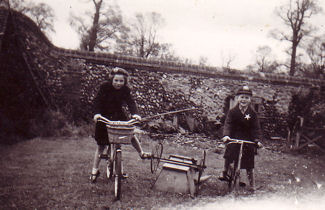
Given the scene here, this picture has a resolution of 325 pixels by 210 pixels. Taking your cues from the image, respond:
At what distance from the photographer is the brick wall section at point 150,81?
373 inches

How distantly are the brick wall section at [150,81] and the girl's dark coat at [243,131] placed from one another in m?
5.47

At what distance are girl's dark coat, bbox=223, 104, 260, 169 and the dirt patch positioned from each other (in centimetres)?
51

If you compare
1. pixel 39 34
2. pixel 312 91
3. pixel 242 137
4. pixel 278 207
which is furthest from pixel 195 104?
pixel 278 207

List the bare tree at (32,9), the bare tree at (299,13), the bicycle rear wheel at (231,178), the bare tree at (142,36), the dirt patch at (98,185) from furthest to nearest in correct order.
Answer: the bare tree at (142,36)
the bare tree at (299,13)
the bare tree at (32,9)
the bicycle rear wheel at (231,178)
the dirt patch at (98,185)

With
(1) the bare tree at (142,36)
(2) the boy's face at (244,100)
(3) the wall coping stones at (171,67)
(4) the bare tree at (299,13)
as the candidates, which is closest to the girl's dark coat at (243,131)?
(2) the boy's face at (244,100)

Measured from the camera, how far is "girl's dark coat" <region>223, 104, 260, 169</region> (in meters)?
4.59

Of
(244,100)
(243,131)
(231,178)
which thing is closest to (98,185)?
(231,178)

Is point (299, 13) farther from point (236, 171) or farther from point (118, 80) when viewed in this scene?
point (118, 80)

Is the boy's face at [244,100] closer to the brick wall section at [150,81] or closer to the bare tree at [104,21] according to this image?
the bare tree at [104,21]

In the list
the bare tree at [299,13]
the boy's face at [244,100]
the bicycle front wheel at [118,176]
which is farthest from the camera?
the bare tree at [299,13]

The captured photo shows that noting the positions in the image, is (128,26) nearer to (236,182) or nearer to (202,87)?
(202,87)

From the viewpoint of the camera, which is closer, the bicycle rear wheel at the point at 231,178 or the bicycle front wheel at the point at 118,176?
the bicycle front wheel at the point at 118,176

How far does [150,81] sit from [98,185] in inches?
290

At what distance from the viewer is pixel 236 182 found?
14.0 ft
